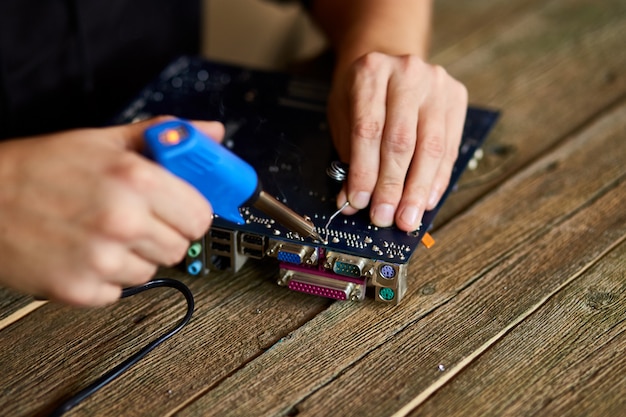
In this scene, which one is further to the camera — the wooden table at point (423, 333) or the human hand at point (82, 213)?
the wooden table at point (423, 333)

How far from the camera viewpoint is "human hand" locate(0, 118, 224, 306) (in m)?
0.72

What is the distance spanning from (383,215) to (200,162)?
29 centimetres

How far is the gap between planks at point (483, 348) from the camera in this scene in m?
0.84

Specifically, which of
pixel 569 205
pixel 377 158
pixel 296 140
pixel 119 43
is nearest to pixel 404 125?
pixel 377 158

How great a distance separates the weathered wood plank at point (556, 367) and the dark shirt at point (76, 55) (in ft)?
2.77

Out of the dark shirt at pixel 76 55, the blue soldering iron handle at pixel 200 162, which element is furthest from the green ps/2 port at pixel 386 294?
the dark shirt at pixel 76 55

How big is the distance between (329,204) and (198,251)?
0.58ft

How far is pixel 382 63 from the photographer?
108 cm

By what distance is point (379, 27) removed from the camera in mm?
1289

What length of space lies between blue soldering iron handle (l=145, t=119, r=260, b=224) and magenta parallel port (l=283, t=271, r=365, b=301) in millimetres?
180

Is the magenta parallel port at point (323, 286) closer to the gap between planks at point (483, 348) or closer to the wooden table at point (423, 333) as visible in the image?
the wooden table at point (423, 333)

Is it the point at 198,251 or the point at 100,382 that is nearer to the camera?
the point at 100,382

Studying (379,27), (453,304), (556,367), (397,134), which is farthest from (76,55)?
(556,367)

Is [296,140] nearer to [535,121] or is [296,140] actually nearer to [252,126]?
[252,126]
